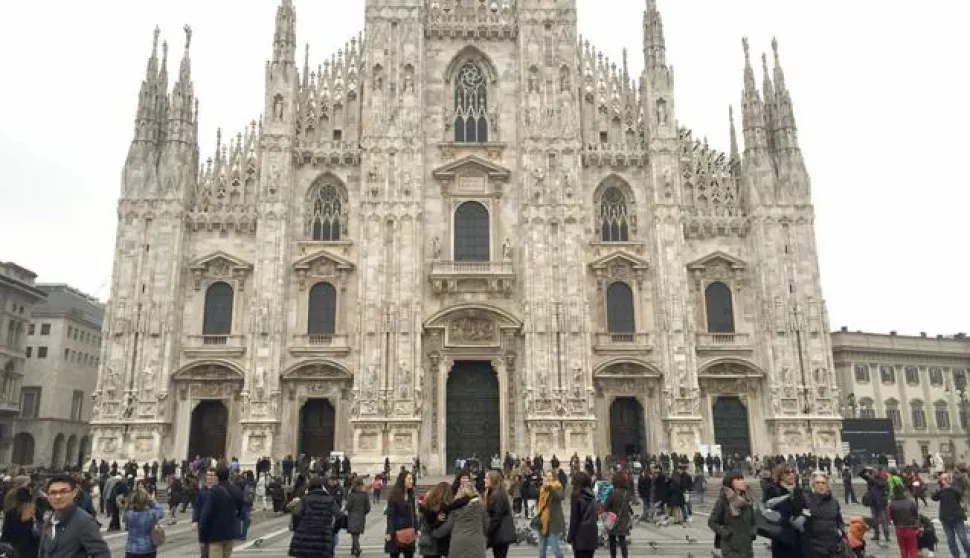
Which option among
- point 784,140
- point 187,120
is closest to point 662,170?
point 784,140

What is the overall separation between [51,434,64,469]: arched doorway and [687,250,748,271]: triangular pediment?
150ft

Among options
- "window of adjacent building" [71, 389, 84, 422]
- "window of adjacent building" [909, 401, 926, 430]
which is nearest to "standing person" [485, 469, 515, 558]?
"window of adjacent building" [909, 401, 926, 430]

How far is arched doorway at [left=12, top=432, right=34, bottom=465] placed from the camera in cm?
5416

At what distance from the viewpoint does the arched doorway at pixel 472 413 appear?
114 ft

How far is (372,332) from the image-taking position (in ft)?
112

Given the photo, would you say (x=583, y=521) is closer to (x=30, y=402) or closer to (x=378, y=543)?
(x=378, y=543)

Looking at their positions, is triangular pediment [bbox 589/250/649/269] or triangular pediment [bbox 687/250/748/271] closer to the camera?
triangular pediment [bbox 589/250/649/269]

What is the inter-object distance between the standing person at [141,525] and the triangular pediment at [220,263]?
27.2 meters

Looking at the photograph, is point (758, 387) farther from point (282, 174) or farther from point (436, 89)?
point (282, 174)

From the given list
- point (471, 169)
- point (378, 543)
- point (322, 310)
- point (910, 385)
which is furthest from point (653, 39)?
point (910, 385)

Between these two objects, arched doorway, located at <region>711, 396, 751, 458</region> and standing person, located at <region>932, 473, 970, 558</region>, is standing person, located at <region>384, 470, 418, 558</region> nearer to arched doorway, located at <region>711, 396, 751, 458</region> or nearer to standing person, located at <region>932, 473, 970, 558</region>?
standing person, located at <region>932, 473, 970, 558</region>

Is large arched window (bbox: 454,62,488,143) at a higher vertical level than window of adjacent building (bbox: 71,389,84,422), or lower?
higher

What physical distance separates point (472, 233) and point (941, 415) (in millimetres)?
42705

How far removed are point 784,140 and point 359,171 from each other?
20.1 meters
